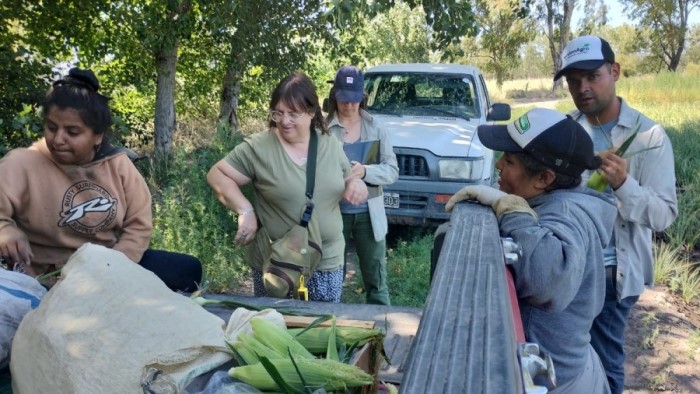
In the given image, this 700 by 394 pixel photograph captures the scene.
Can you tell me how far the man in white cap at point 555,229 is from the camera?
1468 mm

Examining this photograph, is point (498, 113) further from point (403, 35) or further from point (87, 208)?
point (403, 35)

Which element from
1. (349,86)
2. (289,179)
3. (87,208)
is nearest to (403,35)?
(349,86)

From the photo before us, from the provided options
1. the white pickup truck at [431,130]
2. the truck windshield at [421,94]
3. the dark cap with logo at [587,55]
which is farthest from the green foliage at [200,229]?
the dark cap with logo at [587,55]

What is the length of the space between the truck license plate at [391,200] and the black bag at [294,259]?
3.65 meters

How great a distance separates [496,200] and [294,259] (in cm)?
137

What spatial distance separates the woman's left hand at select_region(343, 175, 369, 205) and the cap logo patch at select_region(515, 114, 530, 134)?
1390 millimetres

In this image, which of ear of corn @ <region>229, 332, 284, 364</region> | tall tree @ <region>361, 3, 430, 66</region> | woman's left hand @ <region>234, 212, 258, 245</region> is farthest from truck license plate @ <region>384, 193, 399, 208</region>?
tall tree @ <region>361, 3, 430, 66</region>

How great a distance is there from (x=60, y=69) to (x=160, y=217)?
8.63 ft

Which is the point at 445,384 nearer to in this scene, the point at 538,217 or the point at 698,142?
the point at 538,217

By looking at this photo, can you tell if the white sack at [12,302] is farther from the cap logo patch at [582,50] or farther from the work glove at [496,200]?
the cap logo patch at [582,50]

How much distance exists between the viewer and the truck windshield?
7445mm

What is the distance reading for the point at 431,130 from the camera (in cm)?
680

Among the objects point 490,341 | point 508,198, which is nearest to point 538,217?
point 508,198

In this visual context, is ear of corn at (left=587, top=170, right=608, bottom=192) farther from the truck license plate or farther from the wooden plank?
the truck license plate
